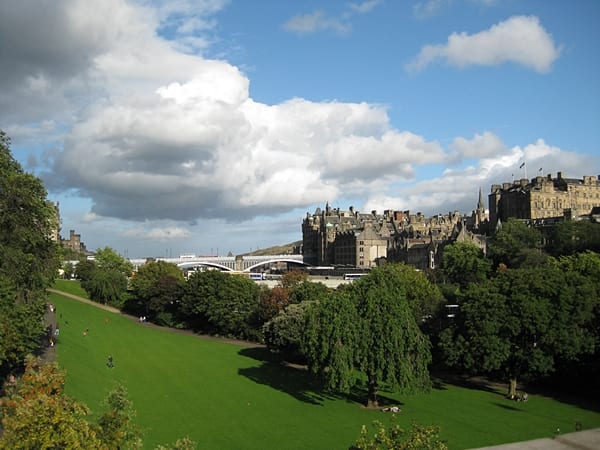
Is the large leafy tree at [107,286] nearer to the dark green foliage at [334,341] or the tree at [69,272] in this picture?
the tree at [69,272]

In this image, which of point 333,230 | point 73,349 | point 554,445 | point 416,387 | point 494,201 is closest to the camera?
point 554,445

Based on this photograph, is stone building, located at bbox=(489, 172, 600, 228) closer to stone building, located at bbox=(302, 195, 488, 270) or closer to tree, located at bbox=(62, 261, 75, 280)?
stone building, located at bbox=(302, 195, 488, 270)

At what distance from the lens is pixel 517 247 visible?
94.6 m

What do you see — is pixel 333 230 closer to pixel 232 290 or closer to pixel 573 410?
pixel 232 290

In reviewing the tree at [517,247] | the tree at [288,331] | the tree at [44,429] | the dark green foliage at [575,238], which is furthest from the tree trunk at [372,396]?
the dark green foliage at [575,238]

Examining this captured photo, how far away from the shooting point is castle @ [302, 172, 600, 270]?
127 metres

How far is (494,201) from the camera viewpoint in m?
145

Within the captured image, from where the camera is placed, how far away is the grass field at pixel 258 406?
32625 millimetres

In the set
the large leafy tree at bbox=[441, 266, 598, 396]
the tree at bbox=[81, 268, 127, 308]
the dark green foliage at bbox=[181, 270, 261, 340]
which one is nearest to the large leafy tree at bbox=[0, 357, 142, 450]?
the large leafy tree at bbox=[441, 266, 598, 396]

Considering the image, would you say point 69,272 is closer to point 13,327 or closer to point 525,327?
point 13,327

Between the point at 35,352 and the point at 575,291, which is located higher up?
the point at 575,291

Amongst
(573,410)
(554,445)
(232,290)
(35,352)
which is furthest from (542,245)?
(35,352)

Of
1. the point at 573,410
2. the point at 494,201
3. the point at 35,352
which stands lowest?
the point at 573,410

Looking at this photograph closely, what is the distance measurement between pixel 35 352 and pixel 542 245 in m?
89.7
